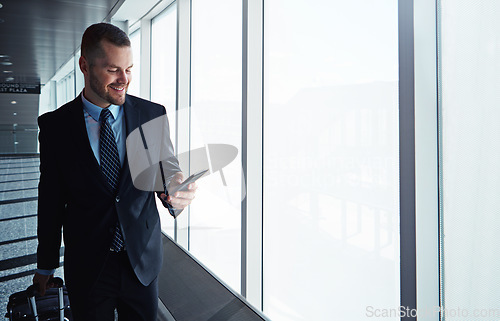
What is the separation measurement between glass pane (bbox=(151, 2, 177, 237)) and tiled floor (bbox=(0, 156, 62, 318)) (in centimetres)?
145

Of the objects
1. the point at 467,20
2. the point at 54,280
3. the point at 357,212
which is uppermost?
the point at 467,20

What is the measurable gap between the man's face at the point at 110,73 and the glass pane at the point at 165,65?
2998 mm

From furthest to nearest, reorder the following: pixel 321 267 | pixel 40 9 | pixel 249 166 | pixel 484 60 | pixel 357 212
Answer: pixel 40 9
pixel 249 166
pixel 321 267
pixel 357 212
pixel 484 60

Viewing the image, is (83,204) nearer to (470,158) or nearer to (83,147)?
(83,147)

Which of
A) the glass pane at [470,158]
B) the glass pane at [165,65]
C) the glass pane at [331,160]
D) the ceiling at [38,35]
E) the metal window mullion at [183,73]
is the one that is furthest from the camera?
the ceiling at [38,35]

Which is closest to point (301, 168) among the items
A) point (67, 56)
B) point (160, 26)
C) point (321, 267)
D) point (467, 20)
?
point (321, 267)

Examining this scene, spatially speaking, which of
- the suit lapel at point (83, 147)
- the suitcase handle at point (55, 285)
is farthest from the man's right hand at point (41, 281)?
the suit lapel at point (83, 147)

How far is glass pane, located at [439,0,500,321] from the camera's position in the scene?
1.18 metres

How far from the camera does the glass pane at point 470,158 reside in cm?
118

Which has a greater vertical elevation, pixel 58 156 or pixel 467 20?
pixel 467 20

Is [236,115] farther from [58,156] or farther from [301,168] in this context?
[58,156]

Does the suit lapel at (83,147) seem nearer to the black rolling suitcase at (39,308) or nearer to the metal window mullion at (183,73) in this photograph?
the black rolling suitcase at (39,308)

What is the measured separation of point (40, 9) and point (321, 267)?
4.56m

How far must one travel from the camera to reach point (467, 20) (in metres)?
1.25
